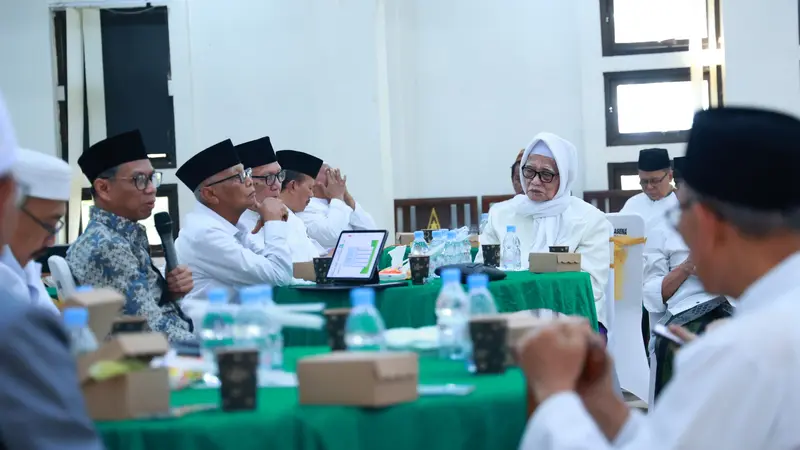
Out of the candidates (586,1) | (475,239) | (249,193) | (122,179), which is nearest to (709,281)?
(122,179)

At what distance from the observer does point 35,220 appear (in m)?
2.53

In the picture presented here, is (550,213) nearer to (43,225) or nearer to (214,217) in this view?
(214,217)

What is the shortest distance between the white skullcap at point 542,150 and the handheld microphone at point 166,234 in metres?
2.32

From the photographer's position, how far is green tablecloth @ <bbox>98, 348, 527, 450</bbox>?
1.69m

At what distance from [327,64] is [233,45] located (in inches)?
31.6

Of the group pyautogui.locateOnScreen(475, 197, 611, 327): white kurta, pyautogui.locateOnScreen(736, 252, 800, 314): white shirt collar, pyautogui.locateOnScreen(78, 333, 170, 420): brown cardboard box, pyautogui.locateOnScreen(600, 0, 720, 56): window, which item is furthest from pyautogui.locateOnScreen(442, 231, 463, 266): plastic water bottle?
pyautogui.locateOnScreen(600, 0, 720, 56): window

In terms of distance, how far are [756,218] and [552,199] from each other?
376 cm

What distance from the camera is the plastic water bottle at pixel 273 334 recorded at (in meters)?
2.13

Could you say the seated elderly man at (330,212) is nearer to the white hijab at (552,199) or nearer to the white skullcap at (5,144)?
the white hijab at (552,199)

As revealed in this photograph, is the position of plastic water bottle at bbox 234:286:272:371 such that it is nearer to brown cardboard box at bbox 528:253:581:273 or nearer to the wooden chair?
brown cardboard box at bbox 528:253:581:273

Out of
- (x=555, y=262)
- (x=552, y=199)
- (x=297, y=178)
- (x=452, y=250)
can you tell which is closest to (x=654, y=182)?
(x=552, y=199)

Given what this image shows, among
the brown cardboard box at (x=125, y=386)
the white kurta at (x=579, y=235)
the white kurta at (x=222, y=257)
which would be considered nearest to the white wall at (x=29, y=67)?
the white kurta at (x=222, y=257)

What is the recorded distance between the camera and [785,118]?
58.5 inches

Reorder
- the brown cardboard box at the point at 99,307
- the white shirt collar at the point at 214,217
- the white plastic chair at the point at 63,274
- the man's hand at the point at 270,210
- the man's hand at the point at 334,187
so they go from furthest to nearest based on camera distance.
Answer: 1. the man's hand at the point at 334,187
2. the man's hand at the point at 270,210
3. the white shirt collar at the point at 214,217
4. the white plastic chair at the point at 63,274
5. the brown cardboard box at the point at 99,307
